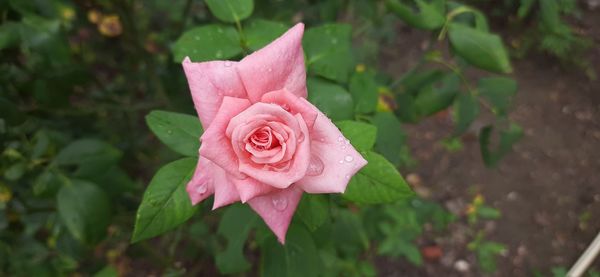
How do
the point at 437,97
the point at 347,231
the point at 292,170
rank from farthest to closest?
the point at 347,231 → the point at 437,97 → the point at 292,170

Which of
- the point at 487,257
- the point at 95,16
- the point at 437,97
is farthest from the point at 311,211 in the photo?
the point at 487,257

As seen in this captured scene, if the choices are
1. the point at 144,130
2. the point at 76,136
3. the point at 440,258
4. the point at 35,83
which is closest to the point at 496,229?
the point at 440,258

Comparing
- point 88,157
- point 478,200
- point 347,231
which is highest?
A: point 88,157

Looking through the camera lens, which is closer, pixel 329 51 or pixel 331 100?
pixel 331 100

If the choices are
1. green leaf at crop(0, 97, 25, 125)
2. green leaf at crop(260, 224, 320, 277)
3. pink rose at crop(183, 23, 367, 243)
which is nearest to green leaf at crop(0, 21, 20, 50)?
green leaf at crop(0, 97, 25, 125)

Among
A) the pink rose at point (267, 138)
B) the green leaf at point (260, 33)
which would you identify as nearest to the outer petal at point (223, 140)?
the pink rose at point (267, 138)

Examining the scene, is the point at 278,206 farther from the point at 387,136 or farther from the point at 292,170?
the point at 387,136

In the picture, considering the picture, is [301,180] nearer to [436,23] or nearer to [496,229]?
[436,23]

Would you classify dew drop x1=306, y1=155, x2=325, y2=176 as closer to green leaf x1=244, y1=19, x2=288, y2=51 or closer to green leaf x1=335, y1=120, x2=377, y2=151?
green leaf x1=335, y1=120, x2=377, y2=151
